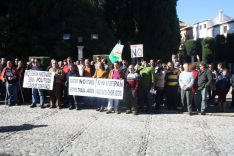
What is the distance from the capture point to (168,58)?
40219mm

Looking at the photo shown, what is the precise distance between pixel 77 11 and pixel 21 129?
64.7 ft

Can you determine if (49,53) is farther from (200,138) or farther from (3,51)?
(200,138)

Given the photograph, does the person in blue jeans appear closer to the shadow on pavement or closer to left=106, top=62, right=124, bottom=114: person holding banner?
left=106, top=62, right=124, bottom=114: person holding banner

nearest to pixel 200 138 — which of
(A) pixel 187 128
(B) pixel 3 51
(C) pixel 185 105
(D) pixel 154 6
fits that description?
(A) pixel 187 128

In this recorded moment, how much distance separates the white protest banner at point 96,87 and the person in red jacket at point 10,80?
256 centimetres

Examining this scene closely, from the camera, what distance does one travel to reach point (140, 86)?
1630cm

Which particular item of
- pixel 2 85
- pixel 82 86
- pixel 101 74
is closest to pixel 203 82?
pixel 101 74

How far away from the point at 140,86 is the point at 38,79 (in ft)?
14.3

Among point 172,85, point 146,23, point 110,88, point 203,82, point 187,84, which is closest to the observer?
point 187,84

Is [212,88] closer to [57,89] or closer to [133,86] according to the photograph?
[133,86]

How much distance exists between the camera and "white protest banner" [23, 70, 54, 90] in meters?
17.3

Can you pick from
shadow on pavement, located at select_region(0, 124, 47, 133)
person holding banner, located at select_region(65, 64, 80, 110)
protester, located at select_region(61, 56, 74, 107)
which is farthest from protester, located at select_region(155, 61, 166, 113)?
shadow on pavement, located at select_region(0, 124, 47, 133)

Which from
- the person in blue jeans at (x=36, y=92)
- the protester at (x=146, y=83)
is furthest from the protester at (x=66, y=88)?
the protester at (x=146, y=83)

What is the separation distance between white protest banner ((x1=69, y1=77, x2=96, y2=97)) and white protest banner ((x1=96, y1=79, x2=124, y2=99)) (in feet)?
0.89
